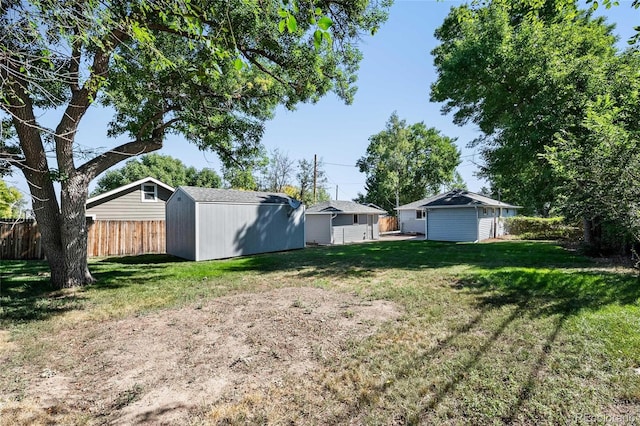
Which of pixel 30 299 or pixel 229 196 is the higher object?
pixel 229 196

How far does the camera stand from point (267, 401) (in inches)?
117

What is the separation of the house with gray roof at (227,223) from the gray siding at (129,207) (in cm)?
337

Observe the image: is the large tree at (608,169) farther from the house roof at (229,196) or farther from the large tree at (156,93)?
the house roof at (229,196)

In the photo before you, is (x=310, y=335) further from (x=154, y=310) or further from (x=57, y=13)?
(x=57, y=13)

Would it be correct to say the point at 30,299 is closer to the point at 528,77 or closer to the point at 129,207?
the point at 129,207

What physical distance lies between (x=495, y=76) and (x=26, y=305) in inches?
625

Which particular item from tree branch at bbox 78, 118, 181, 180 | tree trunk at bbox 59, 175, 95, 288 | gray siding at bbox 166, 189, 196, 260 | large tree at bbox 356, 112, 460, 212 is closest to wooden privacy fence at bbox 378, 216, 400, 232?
large tree at bbox 356, 112, 460, 212

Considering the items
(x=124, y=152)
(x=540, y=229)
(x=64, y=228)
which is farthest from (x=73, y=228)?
(x=540, y=229)

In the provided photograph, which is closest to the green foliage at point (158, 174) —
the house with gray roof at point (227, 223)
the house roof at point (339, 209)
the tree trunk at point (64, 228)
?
the house roof at point (339, 209)

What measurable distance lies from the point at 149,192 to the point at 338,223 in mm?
11260

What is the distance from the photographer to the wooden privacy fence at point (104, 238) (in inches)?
510

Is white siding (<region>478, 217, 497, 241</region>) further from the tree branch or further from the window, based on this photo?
the window

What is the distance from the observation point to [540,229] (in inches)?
800

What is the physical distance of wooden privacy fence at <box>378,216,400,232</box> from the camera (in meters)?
29.4
